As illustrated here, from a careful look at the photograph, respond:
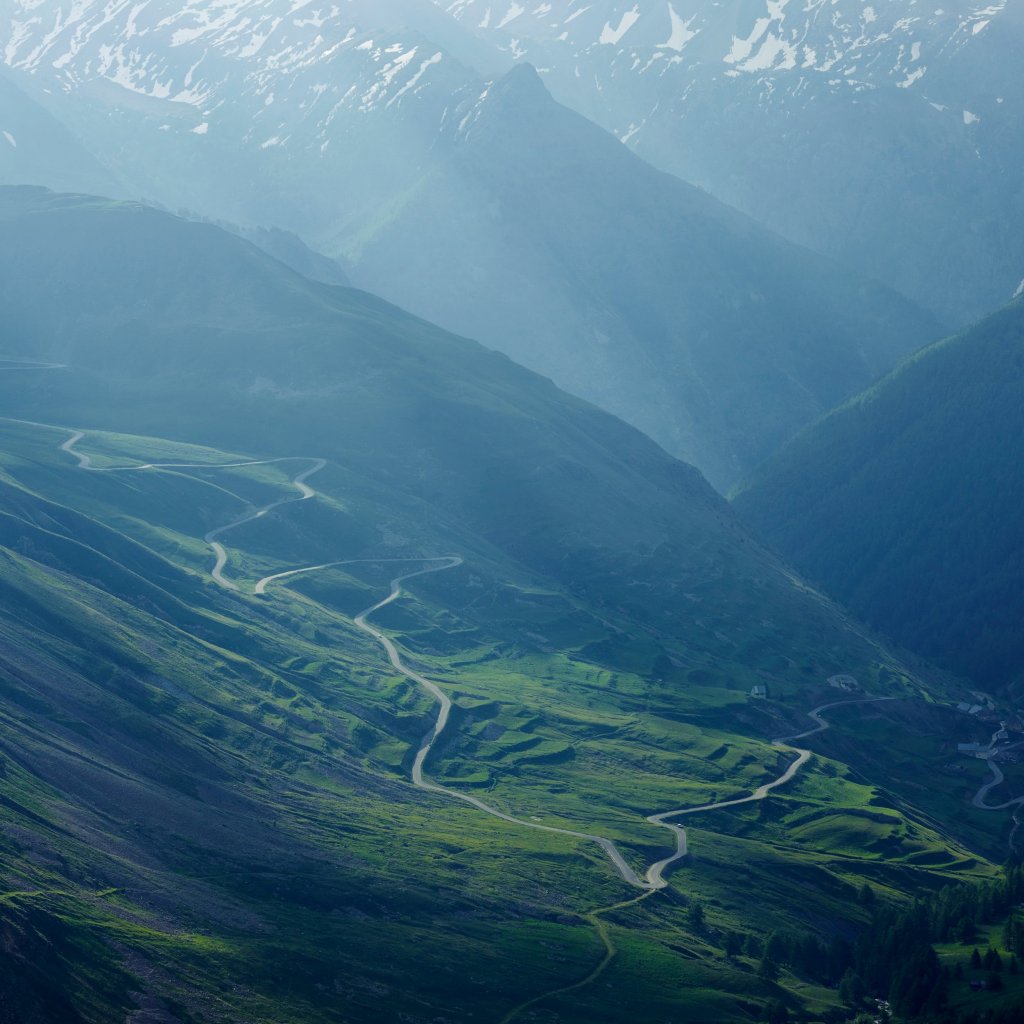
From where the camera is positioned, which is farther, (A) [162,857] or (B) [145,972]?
(A) [162,857]

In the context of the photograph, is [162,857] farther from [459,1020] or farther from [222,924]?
[459,1020]

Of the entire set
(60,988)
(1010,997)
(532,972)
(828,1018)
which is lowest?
(60,988)

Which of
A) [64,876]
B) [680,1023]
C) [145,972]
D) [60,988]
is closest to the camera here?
[60,988]

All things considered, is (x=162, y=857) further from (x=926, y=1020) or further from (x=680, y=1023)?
(x=926, y=1020)

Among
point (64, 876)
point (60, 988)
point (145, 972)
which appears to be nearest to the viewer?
point (60, 988)

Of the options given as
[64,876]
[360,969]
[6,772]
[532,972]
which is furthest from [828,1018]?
[6,772]

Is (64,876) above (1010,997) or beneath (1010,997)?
beneath

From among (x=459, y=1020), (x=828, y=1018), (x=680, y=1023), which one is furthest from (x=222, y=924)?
(x=828, y=1018)

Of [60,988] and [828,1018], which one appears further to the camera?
[828,1018]

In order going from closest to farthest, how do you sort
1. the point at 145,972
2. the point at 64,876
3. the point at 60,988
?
the point at 60,988
the point at 145,972
the point at 64,876
